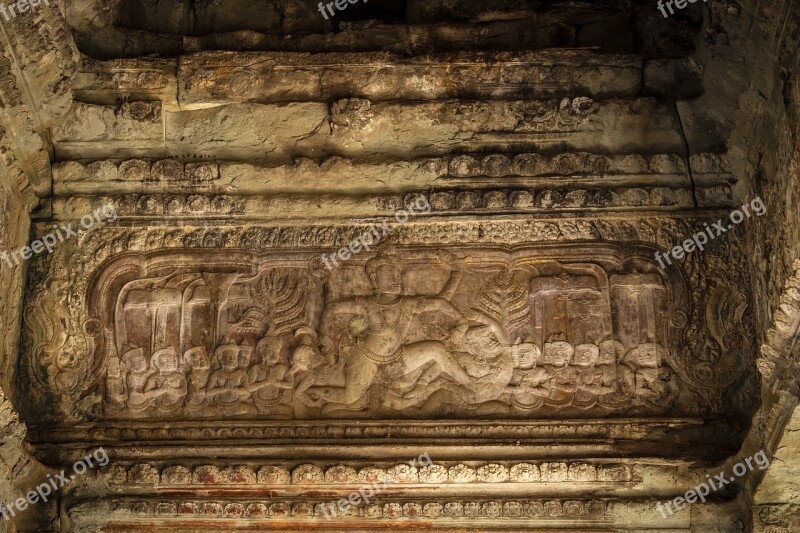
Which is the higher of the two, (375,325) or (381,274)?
(381,274)

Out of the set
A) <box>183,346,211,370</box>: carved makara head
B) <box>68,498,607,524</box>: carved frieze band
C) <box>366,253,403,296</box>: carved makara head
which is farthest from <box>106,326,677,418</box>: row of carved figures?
<box>68,498,607,524</box>: carved frieze band

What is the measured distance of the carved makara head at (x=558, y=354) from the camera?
6223mm

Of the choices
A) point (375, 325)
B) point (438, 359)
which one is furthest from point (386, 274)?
point (438, 359)

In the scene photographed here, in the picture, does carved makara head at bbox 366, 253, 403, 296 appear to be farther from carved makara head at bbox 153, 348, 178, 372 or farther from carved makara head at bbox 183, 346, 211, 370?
carved makara head at bbox 153, 348, 178, 372

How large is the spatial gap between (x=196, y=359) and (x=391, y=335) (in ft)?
3.91

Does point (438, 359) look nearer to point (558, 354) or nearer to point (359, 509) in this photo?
point (558, 354)

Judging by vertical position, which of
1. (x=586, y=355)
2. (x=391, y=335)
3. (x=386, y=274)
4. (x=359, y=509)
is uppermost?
(x=386, y=274)

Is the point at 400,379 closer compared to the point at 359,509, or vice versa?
the point at 359,509

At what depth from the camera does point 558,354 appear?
6.23 meters

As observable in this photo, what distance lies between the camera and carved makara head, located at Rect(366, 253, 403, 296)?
634 centimetres

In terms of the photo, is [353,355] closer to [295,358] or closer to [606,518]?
[295,358]

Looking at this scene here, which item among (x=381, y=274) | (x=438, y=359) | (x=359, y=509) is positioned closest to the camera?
(x=359, y=509)

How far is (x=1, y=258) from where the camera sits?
6.05 metres

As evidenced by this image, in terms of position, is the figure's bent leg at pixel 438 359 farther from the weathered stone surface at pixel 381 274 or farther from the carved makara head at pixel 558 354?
the carved makara head at pixel 558 354
